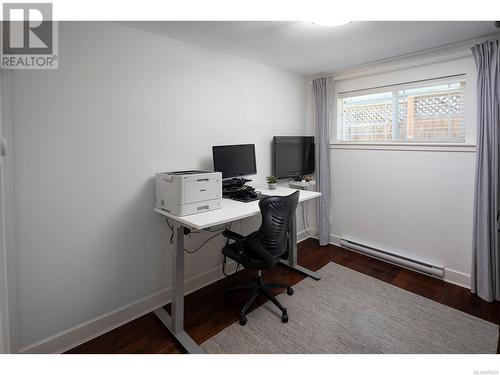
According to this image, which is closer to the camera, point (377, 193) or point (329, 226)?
point (377, 193)

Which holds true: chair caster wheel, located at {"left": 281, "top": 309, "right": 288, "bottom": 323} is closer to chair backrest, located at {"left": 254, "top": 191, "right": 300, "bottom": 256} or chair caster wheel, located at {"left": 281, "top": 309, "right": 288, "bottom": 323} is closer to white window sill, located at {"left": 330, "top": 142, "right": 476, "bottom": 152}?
chair backrest, located at {"left": 254, "top": 191, "right": 300, "bottom": 256}

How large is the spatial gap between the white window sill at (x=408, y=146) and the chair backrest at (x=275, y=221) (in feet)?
5.05

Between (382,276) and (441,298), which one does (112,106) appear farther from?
(441,298)

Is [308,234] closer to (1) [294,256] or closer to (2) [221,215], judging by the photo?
(1) [294,256]

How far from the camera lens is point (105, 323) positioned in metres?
2.02

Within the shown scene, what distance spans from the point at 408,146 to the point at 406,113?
0.40 meters

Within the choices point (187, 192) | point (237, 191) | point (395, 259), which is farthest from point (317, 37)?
point (395, 259)

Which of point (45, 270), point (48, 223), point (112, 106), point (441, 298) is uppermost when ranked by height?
point (112, 106)

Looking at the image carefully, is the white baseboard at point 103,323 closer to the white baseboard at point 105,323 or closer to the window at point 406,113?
the white baseboard at point 105,323

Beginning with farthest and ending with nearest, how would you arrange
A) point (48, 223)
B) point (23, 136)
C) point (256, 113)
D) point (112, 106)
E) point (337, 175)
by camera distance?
point (337, 175)
point (256, 113)
point (112, 106)
point (48, 223)
point (23, 136)

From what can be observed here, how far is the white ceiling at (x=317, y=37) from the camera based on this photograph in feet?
6.73
